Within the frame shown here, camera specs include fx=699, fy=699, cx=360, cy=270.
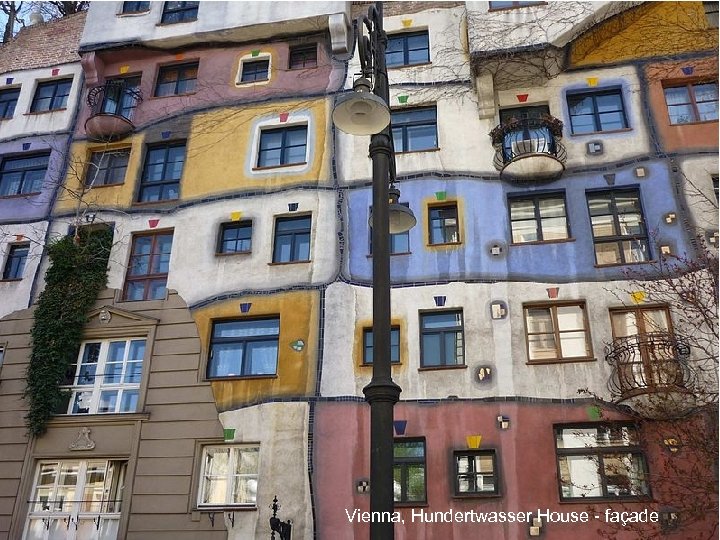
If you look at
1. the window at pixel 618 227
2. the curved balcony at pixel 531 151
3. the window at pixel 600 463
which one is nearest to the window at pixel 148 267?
the curved balcony at pixel 531 151

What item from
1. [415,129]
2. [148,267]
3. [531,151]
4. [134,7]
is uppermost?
[134,7]

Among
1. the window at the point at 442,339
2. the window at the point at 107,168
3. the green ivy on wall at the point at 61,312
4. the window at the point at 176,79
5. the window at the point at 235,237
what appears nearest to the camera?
the window at the point at 442,339

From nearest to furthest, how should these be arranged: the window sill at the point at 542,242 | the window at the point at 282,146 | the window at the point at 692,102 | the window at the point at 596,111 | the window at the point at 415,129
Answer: the window sill at the point at 542,242, the window at the point at 692,102, the window at the point at 596,111, the window at the point at 415,129, the window at the point at 282,146

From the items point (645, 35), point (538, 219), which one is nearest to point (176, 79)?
point (538, 219)

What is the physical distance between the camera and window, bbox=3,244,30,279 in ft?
53.8

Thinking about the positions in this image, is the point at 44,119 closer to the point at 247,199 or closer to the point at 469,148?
the point at 247,199

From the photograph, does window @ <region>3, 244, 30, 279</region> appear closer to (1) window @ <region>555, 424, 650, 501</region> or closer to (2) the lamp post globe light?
(2) the lamp post globe light

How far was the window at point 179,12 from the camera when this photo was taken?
1853cm

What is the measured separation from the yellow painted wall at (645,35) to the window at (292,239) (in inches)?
278

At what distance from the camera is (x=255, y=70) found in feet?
58.2

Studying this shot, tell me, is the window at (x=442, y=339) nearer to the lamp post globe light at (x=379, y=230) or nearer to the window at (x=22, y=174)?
the lamp post globe light at (x=379, y=230)

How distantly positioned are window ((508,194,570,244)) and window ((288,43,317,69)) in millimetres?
6466

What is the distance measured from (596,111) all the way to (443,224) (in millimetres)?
4303

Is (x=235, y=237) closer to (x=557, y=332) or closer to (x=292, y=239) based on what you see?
(x=292, y=239)
